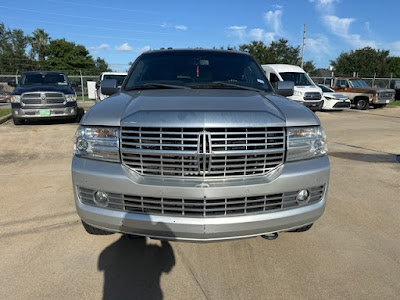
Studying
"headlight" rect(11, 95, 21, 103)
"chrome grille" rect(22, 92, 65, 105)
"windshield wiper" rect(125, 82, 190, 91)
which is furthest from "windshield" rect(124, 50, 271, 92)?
"headlight" rect(11, 95, 21, 103)

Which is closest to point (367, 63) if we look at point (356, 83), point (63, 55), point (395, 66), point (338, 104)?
point (395, 66)

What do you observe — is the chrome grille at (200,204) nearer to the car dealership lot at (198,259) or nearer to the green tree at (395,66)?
the car dealership lot at (198,259)

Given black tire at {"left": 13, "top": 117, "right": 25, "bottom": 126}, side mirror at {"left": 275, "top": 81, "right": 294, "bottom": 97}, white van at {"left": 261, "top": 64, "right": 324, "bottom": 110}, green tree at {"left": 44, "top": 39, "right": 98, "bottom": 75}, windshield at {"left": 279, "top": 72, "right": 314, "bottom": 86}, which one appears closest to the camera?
side mirror at {"left": 275, "top": 81, "right": 294, "bottom": 97}

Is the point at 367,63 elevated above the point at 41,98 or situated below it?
above

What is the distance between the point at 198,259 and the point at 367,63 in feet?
205

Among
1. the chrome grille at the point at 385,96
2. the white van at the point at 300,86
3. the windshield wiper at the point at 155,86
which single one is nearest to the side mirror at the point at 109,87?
the windshield wiper at the point at 155,86

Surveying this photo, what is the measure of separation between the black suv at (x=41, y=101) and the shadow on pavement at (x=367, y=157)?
27.6 feet

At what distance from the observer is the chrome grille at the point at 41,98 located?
32.3 feet

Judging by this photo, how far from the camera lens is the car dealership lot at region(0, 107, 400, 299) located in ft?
8.10

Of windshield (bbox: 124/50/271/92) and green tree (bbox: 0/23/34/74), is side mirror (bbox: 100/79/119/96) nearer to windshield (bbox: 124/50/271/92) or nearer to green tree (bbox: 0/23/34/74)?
windshield (bbox: 124/50/271/92)

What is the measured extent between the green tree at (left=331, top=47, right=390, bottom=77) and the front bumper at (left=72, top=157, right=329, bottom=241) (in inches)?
2244

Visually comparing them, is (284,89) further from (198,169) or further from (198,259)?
(198,259)

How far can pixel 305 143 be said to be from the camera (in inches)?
100

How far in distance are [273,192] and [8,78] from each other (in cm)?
2532
